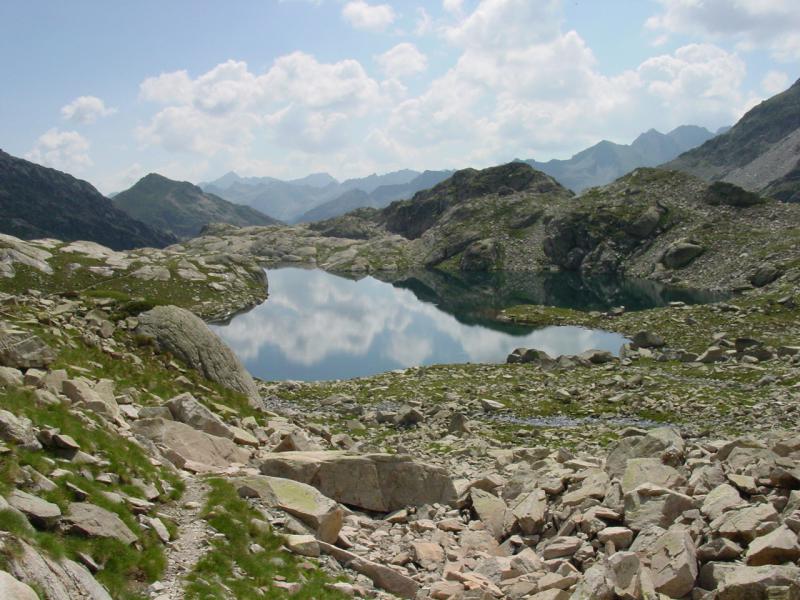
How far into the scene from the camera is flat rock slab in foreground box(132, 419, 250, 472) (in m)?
19.6

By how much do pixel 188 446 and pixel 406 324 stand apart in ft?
294

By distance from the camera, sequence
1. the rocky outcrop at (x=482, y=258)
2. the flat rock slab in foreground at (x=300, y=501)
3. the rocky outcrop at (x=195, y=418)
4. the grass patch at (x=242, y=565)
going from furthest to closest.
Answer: the rocky outcrop at (x=482, y=258), the rocky outcrop at (x=195, y=418), the flat rock slab in foreground at (x=300, y=501), the grass patch at (x=242, y=565)

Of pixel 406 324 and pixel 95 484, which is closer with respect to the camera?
pixel 95 484

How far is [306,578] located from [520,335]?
260ft

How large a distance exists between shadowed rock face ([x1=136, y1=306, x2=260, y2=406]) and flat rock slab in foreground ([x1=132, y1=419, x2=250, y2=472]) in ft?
37.2

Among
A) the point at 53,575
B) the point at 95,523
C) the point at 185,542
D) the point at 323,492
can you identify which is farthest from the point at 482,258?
the point at 53,575

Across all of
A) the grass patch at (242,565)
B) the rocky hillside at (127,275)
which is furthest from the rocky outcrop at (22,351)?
the rocky hillside at (127,275)

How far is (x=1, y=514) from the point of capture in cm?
1080

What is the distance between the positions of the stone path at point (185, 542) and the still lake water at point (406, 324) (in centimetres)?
5442

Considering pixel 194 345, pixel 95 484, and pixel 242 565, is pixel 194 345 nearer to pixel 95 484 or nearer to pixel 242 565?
pixel 95 484

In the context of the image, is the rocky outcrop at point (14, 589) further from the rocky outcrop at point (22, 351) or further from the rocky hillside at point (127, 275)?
the rocky hillside at point (127, 275)

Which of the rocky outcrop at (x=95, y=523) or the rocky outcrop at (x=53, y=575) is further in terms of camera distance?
the rocky outcrop at (x=95, y=523)

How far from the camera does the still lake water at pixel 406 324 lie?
7944cm

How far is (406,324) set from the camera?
110 metres
